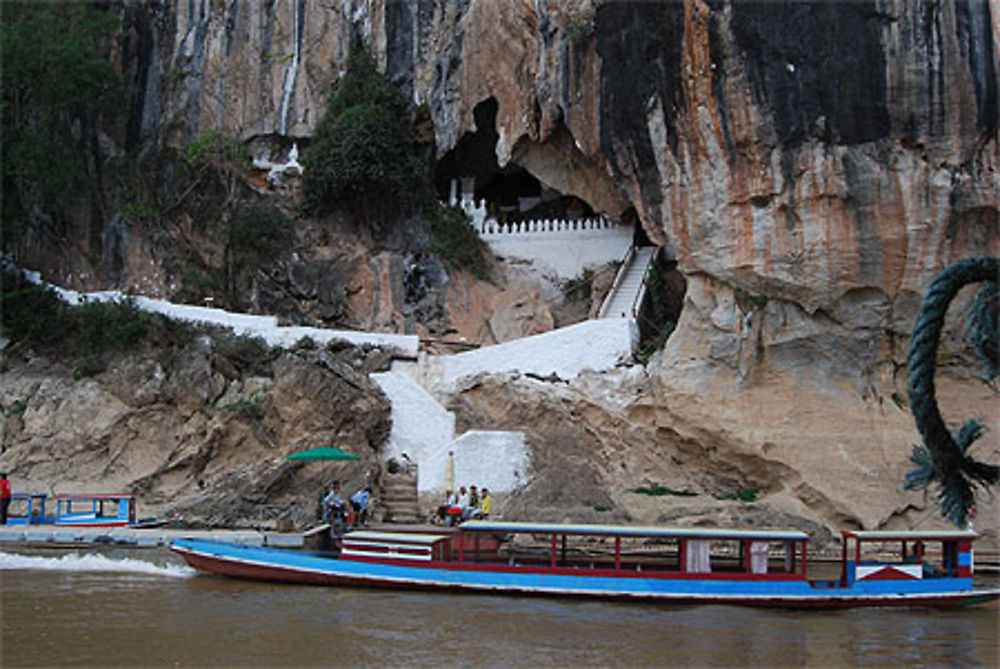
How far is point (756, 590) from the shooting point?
559 inches

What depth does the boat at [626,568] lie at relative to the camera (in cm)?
1421

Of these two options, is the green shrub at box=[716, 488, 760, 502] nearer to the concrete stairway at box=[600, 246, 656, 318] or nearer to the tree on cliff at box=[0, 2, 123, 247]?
the concrete stairway at box=[600, 246, 656, 318]

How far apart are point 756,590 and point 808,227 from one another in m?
8.42

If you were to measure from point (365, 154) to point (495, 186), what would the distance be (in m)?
5.69

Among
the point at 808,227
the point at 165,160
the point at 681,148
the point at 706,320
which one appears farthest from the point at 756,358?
the point at 165,160

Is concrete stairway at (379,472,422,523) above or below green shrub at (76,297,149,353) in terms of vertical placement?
below

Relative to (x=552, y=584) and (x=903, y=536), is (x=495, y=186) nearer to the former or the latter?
(x=552, y=584)

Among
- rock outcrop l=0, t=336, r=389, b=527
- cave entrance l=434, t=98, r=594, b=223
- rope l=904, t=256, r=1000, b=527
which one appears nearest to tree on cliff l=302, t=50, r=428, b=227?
cave entrance l=434, t=98, r=594, b=223

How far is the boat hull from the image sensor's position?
1420cm

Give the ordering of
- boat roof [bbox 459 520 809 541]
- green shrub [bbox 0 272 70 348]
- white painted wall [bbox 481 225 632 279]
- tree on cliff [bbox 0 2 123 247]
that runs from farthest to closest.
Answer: white painted wall [bbox 481 225 632 279] < tree on cliff [bbox 0 2 123 247] < green shrub [bbox 0 272 70 348] < boat roof [bbox 459 520 809 541]

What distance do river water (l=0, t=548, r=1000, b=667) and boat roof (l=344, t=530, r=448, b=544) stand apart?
743 millimetres

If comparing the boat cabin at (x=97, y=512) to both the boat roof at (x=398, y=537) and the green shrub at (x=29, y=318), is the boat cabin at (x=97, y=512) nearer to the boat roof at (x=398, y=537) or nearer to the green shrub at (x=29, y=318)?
the green shrub at (x=29, y=318)

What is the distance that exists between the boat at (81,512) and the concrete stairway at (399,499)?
15.5 ft

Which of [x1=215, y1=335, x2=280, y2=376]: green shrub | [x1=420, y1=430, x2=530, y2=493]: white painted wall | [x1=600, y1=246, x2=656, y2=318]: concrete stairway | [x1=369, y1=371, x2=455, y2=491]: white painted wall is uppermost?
[x1=600, y1=246, x2=656, y2=318]: concrete stairway
